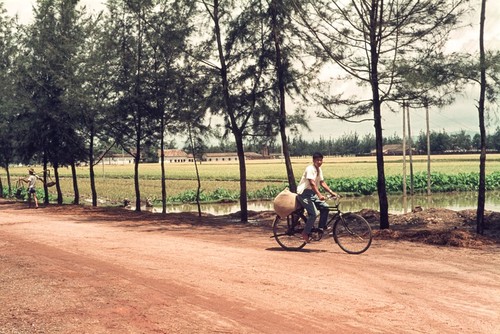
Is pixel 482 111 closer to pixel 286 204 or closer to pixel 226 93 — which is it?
pixel 286 204

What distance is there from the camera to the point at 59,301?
7688mm

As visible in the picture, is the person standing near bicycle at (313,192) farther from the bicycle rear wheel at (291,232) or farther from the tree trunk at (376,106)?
the tree trunk at (376,106)

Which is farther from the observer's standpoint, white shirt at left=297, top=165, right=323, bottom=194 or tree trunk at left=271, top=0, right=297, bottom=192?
tree trunk at left=271, top=0, right=297, bottom=192

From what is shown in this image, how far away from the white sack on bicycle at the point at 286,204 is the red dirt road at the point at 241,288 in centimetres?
92

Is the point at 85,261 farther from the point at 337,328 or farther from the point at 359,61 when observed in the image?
the point at 359,61

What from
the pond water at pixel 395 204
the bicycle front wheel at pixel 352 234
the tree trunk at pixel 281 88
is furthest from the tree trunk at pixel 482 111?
the pond water at pixel 395 204

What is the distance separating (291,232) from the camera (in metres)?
12.3

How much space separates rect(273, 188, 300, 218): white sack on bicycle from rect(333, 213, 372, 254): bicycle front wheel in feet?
3.35

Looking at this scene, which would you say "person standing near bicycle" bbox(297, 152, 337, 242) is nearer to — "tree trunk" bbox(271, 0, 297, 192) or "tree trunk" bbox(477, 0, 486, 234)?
"tree trunk" bbox(477, 0, 486, 234)

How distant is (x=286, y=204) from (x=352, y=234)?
5.17ft

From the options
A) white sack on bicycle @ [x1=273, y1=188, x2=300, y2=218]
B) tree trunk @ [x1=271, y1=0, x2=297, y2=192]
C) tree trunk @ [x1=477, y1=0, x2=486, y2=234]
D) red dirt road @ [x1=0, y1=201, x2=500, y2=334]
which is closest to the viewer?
red dirt road @ [x1=0, y1=201, x2=500, y2=334]

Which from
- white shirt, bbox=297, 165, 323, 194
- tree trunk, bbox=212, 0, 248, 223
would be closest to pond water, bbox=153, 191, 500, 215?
tree trunk, bbox=212, 0, 248, 223

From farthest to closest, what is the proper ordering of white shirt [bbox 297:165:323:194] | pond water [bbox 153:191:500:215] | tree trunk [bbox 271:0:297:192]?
pond water [bbox 153:191:500:215], tree trunk [bbox 271:0:297:192], white shirt [bbox 297:165:323:194]

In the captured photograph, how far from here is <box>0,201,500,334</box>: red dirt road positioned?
673cm
